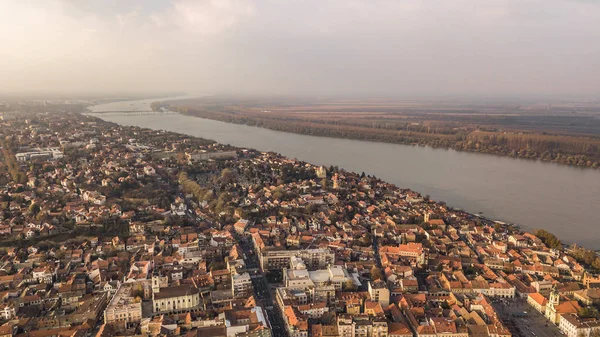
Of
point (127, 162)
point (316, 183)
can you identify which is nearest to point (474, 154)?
point (316, 183)

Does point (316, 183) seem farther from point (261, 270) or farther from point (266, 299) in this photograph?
point (266, 299)

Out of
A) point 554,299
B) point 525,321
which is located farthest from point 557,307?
point 525,321

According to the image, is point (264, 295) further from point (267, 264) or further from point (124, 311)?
point (124, 311)

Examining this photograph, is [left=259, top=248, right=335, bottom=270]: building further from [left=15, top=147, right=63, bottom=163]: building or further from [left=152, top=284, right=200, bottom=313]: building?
[left=15, top=147, right=63, bottom=163]: building

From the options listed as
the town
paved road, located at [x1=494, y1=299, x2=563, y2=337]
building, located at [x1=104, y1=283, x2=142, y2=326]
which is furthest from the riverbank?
building, located at [x1=104, y1=283, x2=142, y2=326]

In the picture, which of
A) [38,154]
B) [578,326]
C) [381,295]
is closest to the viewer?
[578,326]
